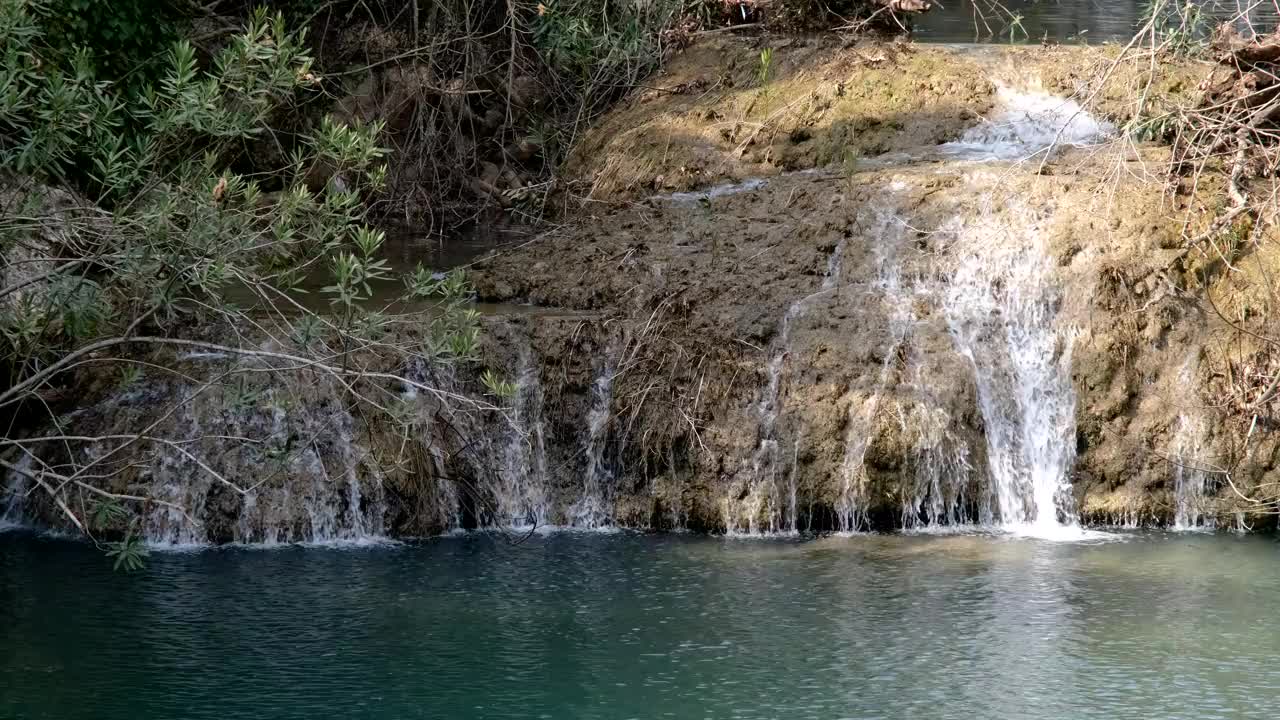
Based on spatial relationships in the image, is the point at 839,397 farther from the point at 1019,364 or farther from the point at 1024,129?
the point at 1024,129

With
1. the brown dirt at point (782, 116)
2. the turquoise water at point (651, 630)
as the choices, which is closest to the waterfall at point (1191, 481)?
the turquoise water at point (651, 630)

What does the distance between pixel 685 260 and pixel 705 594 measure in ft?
10.6

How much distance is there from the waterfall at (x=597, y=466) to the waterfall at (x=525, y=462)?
0.25m

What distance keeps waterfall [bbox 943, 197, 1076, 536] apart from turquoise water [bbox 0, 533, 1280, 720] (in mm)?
544

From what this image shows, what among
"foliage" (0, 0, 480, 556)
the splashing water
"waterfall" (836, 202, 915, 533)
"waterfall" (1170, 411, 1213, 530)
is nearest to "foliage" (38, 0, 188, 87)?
"foliage" (0, 0, 480, 556)

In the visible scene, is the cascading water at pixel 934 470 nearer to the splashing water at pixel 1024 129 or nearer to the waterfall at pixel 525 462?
the waterfall at pixel 525 462

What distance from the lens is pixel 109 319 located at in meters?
10.0

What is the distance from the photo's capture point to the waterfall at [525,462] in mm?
10695

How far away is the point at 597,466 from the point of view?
35.2ft

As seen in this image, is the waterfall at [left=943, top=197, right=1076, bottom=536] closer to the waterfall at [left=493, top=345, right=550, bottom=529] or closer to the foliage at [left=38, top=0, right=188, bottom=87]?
the waterfall at [left=493, top=345, right=550, bottom=529]

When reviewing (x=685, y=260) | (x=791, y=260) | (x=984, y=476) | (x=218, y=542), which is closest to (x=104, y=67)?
(x=218, y=542)

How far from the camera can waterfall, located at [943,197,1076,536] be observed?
35.0 ft

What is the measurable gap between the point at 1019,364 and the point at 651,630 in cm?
360

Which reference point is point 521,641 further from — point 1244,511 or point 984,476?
point 1244,511
